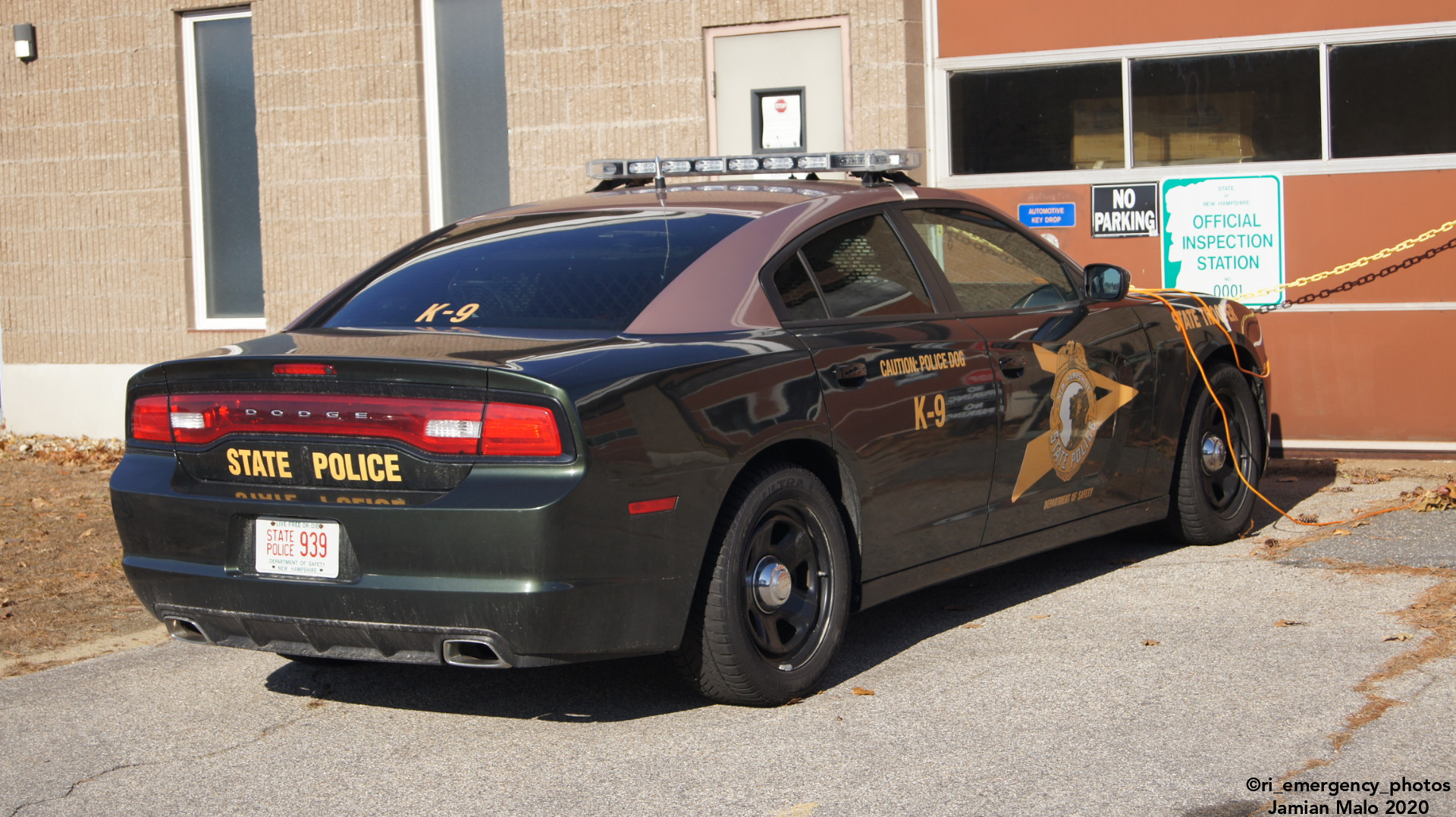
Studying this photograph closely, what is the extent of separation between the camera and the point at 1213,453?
6.66 metres

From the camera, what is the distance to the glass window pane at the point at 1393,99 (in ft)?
29.0

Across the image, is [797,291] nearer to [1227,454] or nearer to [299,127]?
[1227,454]

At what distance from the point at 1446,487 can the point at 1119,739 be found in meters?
4.17

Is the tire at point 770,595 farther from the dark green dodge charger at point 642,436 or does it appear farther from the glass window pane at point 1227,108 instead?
the glass window pane at point 1227,108

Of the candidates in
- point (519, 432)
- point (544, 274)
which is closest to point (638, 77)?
point (544, 274)

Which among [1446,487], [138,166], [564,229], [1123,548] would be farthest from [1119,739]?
[138,166]

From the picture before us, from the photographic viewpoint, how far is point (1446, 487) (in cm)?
736

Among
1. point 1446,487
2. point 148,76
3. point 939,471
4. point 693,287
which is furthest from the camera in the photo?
point 148,76

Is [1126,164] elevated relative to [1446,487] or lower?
elevated

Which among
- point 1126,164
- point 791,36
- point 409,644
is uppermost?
point 791,36

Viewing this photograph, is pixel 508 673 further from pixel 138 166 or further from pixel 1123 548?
pixel 138 166

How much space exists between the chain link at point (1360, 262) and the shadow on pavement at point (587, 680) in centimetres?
407

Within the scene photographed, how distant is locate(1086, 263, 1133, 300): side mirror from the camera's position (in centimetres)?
593

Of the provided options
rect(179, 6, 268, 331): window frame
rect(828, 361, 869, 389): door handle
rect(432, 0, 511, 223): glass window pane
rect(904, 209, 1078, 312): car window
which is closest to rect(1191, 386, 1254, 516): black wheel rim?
rect(904, 209, 1078, 312): car window
